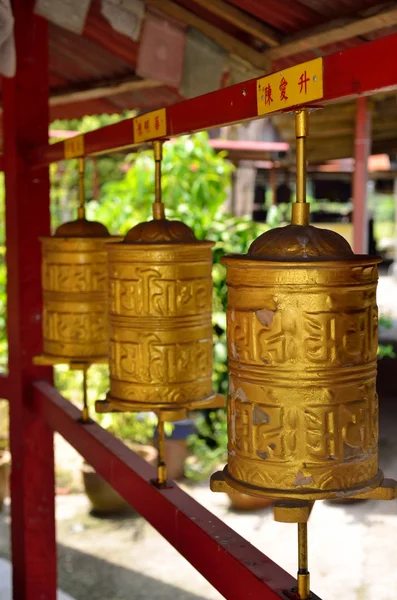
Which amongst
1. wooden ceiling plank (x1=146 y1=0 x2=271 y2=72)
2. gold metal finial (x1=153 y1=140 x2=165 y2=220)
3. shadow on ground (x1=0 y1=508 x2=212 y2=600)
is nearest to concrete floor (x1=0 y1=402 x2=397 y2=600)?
shadow on ground (x1=0 y1=508 x2=212 y2=600)

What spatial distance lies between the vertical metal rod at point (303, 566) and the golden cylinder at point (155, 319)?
630 millimetres

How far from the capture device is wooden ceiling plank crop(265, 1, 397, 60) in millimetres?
2801

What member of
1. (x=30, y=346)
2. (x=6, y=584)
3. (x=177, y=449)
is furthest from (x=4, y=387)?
(x=177, y=449)

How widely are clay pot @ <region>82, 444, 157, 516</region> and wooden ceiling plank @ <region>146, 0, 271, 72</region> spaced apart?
3.70m

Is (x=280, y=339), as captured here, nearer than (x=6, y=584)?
Yes

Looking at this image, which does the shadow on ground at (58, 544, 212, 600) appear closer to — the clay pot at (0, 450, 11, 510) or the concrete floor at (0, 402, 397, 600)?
the concrete floor at (0, 402, 397, 600)

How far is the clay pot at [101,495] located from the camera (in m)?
6.43

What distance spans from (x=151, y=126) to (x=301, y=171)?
32.9 inches

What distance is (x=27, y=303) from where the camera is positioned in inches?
161

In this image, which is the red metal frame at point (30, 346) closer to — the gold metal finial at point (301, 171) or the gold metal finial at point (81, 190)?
the gold metal finial at point (81, 190)

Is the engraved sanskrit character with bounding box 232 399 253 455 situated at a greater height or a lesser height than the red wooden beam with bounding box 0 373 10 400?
greater

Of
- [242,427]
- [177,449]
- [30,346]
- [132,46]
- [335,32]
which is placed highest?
[132,46]

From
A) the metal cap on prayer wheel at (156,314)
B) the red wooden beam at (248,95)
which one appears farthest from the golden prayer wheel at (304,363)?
the metal cap on prayer wheel at (156,314)

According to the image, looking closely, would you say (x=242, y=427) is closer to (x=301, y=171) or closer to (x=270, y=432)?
(x=270, y=432)
